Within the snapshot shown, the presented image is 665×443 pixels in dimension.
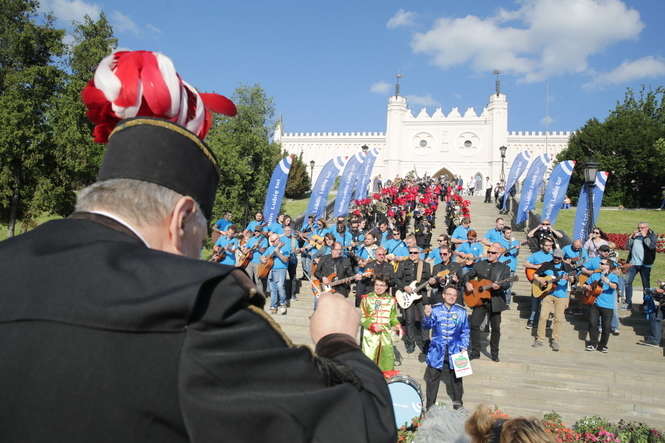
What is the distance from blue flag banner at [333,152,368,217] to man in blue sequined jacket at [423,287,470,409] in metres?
14.1

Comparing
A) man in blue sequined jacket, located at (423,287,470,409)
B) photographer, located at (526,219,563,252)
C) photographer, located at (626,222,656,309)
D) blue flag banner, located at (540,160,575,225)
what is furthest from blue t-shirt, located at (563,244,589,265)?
man in blue sequined jacket, located at (423,287,470,409)

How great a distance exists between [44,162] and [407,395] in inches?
975

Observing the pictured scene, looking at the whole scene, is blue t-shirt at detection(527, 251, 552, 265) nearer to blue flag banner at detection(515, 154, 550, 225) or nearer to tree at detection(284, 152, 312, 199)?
blue flag banner at detection(515, 154, 550, 225)

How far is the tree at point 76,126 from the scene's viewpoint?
2300 cm

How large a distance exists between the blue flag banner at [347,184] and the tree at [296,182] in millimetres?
28592

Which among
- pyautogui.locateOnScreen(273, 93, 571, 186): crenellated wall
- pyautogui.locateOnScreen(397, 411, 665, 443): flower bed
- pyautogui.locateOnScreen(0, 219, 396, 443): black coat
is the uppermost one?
pyautogui.locateOnScreen(273, 93, 571, 186): crenellated wall

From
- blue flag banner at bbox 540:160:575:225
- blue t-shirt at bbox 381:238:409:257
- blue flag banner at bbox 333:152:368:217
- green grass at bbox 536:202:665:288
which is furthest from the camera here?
green grass at bbox 536:202:665:288

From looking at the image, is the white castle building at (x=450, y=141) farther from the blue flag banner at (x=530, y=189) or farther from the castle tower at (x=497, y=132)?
the blue flag banner at (x=530, y=189)

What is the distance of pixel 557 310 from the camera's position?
409 inches

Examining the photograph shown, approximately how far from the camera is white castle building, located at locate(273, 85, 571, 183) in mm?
59344

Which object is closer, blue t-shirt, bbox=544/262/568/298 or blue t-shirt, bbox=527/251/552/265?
blue t-shirt, bbox=544/262/568/298

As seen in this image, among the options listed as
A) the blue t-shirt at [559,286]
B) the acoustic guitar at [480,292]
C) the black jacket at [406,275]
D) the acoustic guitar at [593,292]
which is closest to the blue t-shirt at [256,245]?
the black jacket at [406,275]

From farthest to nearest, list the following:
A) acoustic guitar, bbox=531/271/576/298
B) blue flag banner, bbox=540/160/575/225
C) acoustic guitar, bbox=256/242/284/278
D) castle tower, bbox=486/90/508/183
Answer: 1. castle tower, bbox=486/90/508/183
2. blue flag banner, bbox=540/160/575/225
3. acoustic guitar, bbox=256/242/284/278
4. acoustic guitar, bbox=531/271/576/298

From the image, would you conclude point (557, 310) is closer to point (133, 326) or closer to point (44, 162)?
point (133, 326)
